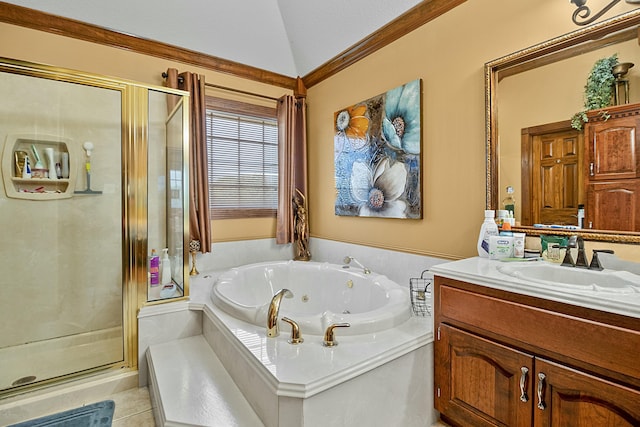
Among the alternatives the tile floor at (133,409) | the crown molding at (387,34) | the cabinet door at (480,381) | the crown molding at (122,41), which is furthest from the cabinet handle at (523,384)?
the crown molding at (122,41)

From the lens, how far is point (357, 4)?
2398 mm

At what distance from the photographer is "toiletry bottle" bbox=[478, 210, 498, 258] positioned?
1690 mm

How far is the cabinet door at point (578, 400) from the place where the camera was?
0.97 m

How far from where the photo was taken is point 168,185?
2.30 meters

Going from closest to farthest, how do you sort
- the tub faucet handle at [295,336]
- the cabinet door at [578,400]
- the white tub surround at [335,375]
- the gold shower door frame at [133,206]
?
the cabinet door at [578,400], the white tub surround at [335,375], the tub faucet handle at [295,336], the gold shower door frame at [133,206]

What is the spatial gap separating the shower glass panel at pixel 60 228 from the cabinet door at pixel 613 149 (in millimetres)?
2676

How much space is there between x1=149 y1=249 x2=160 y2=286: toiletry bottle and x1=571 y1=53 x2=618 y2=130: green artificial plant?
2609 millimetres

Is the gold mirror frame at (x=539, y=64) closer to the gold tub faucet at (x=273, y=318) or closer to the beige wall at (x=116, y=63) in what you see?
the gold tub faucet at (x=273, y=318)

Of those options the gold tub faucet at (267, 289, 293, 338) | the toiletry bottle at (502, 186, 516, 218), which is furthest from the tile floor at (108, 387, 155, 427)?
the toiletry bottle at (502, 186, 516, 218)

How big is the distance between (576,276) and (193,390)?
1863 mm

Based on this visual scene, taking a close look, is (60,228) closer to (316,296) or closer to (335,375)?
(316,296)

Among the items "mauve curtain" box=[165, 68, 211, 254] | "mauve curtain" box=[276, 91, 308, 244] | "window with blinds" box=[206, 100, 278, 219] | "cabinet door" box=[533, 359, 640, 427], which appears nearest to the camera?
"cabinet door" box=[533, 359, 640, 427]

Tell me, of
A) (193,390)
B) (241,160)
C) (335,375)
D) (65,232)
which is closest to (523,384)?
(335,375)

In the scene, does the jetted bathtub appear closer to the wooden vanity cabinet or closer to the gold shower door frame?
the wooden vanity cabinet
